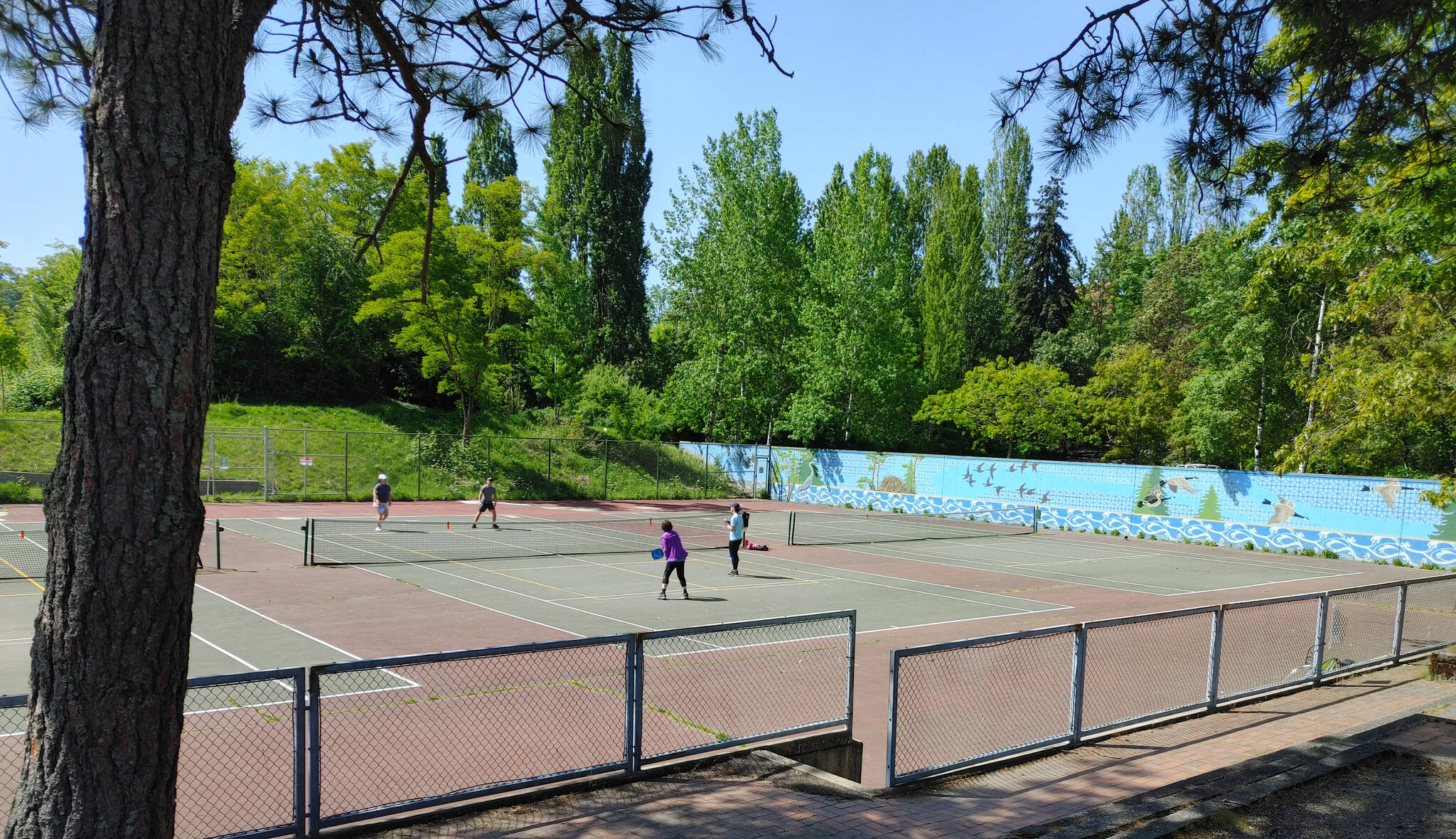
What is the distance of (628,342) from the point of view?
178ft

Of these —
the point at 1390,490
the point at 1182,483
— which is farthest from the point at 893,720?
the point at 1182,483

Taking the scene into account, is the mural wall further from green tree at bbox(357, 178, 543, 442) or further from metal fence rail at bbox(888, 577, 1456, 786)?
green tree at bbox(357, 178, 543, 442)

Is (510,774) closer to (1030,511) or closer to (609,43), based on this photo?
(609,43)

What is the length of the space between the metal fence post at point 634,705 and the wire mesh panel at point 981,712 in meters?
1.95

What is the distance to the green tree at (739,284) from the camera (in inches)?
1871

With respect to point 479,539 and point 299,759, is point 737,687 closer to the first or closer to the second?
point 299,759

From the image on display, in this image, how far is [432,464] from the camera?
40000 millimetres

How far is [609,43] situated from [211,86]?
15.4ft

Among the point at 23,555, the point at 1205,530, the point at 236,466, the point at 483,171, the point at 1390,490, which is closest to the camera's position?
the point at 23,555

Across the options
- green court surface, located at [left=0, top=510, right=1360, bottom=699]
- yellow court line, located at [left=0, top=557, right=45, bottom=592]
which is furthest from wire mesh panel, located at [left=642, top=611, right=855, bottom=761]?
yellow court line, located at [left=0, top=557, right=45, bottom=592]

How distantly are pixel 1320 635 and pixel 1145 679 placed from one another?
2474 mm

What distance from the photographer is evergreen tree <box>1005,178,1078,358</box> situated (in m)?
56.1

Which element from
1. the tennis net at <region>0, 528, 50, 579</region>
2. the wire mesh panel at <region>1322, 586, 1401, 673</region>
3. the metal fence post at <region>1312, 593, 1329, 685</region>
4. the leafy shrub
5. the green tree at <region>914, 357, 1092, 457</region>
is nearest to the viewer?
the metal fence post at <region>1312, 593, 1329, 685</region>

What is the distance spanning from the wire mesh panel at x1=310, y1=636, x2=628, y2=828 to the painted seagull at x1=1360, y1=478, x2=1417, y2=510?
27.2 m
